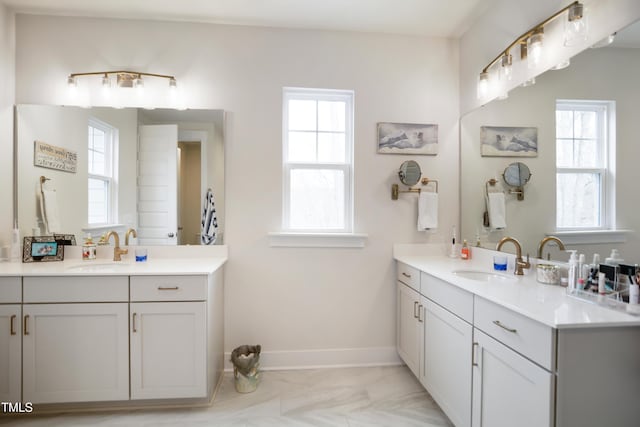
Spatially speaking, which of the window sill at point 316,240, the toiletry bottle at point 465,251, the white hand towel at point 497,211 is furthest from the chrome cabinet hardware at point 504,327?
the window sill at point 316,240

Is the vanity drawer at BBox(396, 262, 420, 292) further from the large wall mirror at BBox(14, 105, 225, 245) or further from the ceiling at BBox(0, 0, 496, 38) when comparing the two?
the ceiling at BBox(0, 0, 496, 38)

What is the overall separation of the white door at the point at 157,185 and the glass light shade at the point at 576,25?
2.48m

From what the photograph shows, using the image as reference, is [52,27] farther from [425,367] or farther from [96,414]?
[425,367]

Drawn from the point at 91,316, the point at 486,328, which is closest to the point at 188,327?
the point at 91,316

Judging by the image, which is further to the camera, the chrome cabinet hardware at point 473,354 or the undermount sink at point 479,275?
the undermount sink at point 479,275

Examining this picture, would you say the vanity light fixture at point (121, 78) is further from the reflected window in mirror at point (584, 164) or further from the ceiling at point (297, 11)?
the reflected window in mirror at point (584, 164)

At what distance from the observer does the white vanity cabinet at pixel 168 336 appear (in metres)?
1.94

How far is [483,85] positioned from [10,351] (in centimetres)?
342

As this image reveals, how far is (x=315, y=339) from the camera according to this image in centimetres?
258

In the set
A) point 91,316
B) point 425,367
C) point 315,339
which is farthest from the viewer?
point 315,339

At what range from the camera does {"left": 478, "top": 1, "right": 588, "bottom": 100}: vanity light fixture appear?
156 cm

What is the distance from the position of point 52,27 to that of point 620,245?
12.2 ft

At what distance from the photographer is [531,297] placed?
4.68ft

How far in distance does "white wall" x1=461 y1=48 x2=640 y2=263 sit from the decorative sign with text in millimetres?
2966
